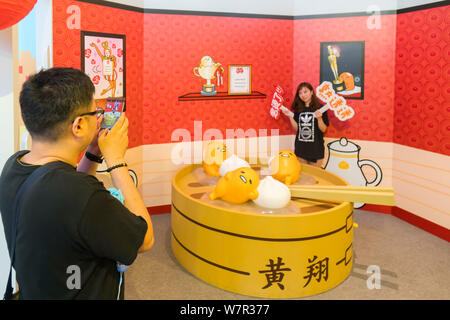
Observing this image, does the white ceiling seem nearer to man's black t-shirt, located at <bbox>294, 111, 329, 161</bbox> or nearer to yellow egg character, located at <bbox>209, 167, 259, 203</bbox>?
man's black t-shirt, located at <bbox>294, 111, 329, 161</bbox>

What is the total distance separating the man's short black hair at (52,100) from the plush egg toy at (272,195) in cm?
210

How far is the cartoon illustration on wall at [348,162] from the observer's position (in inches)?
199

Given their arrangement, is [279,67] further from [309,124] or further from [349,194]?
[349,194]

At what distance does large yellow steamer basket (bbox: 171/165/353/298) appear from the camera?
9.58 feet

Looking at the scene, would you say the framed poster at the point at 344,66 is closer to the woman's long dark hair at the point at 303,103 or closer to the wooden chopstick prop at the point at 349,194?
the woman's long dark hair at the point at 303,103

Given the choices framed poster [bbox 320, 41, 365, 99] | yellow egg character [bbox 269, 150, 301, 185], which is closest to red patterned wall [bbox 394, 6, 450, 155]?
framed poster [bbox 320, 41, 365, 99]

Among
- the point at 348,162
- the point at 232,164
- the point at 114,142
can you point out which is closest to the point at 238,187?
the point at 232,164

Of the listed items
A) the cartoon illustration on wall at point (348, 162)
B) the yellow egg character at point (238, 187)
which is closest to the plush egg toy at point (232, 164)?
the yellow egg character at point (238, 187)

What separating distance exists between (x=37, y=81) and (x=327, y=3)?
4643mm

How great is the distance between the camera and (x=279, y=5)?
526cm

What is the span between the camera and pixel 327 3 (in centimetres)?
506

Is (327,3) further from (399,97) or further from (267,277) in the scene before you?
(267,277)

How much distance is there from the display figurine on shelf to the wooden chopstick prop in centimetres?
216

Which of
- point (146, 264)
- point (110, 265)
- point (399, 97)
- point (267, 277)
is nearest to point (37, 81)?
point (110, 265)
